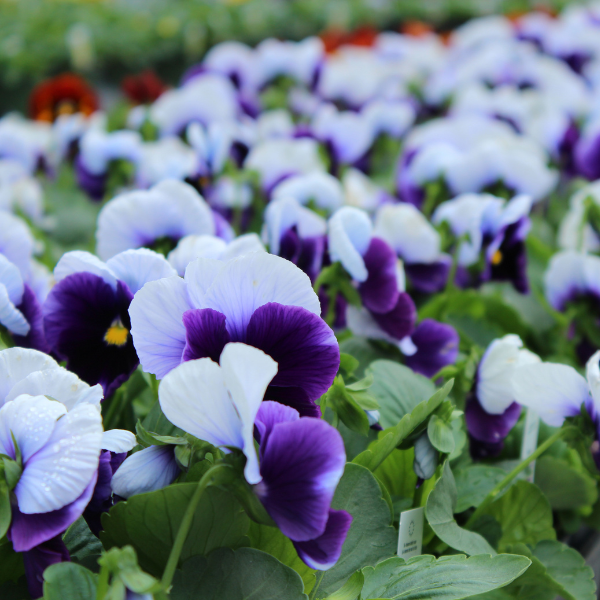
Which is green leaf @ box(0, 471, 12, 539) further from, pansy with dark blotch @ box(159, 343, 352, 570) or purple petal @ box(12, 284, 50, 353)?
purple petal @ box(12, 284, 50, 353)

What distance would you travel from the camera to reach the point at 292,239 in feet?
3.10

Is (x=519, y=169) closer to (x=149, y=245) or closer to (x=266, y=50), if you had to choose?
(x=149, y=245)

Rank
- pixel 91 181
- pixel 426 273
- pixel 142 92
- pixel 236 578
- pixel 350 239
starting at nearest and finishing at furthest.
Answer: pixel 236 578, pixel 350 239, pixel 426 273, pixel 91 181, pixel 142 92

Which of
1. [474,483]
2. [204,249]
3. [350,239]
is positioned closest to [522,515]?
[474,483]

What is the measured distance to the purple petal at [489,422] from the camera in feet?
2.78

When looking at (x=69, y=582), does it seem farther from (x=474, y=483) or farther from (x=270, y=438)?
(x=474, y=483)

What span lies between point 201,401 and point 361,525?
0.27 metres

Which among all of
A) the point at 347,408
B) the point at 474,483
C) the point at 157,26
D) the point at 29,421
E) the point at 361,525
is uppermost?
the point at 29,421

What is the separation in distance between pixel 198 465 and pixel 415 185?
3.54 feet

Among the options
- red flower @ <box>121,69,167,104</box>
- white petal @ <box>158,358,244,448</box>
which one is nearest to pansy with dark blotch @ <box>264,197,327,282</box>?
white petal @ <box>158,358,244,448</box>

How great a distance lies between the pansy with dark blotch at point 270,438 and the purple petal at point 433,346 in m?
0.48

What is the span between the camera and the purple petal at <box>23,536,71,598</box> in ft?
1.72

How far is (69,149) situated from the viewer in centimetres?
190

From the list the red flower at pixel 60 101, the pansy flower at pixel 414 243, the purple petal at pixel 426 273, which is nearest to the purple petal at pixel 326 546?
the pansy flower at pixel 414 243
